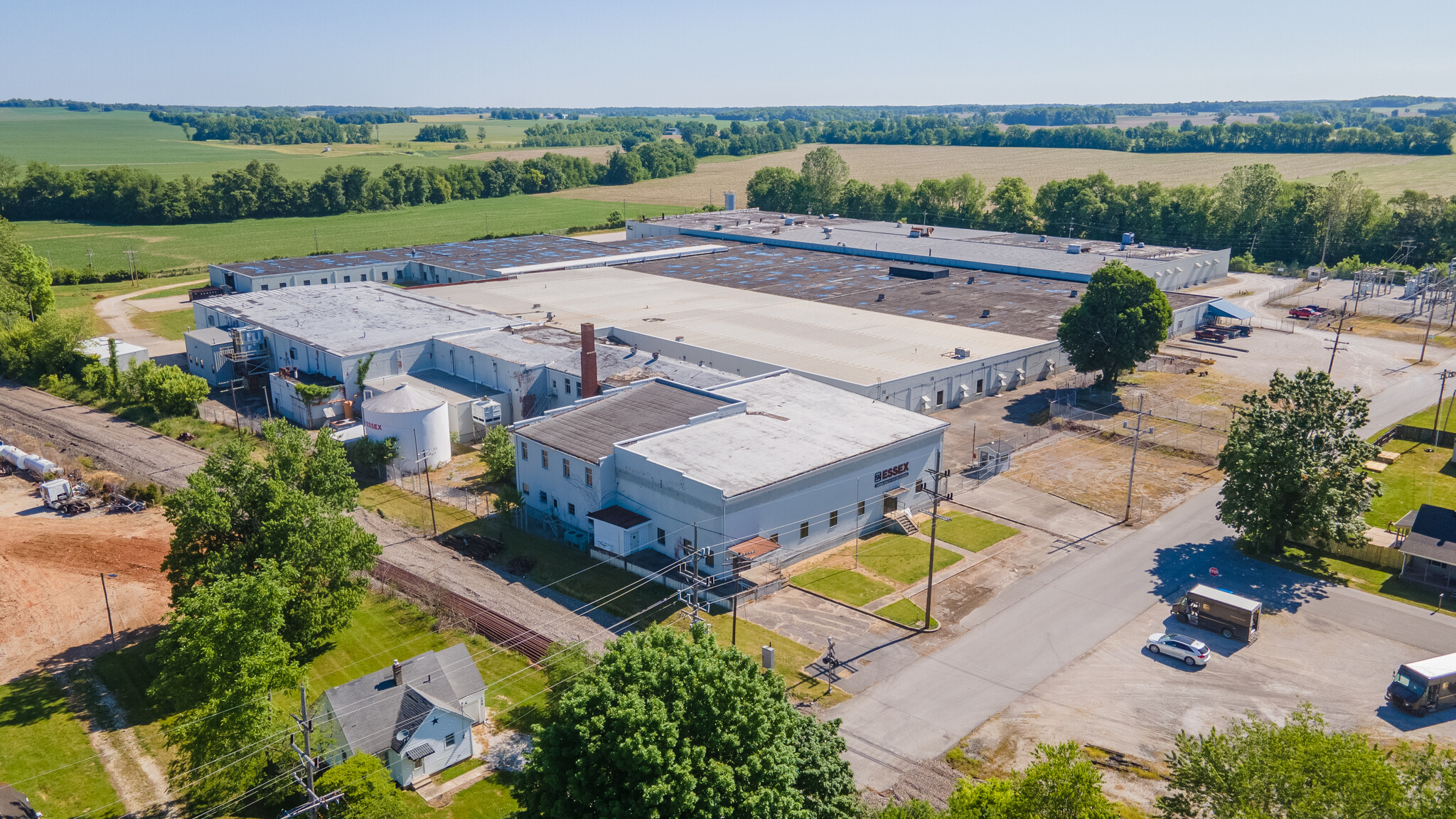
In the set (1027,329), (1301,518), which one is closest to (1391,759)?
(1301,518)

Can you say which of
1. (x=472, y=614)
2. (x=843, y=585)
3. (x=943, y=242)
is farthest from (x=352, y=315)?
(x=943, y=242)

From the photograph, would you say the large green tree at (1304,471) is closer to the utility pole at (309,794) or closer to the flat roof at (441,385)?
the utility pole at (309,794)

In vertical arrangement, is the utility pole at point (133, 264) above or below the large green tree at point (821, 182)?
below

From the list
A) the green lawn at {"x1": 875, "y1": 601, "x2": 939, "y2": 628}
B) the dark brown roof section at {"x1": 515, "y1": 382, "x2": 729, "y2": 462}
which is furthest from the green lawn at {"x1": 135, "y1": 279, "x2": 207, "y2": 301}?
the green lawn at {"x1": 875, "y1": 601, "x2": 939, "y2": 628}

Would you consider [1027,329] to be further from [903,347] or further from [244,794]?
[244,794]

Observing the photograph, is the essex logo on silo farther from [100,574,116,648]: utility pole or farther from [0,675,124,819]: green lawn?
[100,574,116,648]: utility pole

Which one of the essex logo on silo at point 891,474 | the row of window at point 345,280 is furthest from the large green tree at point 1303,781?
the row of window at point 345,280
